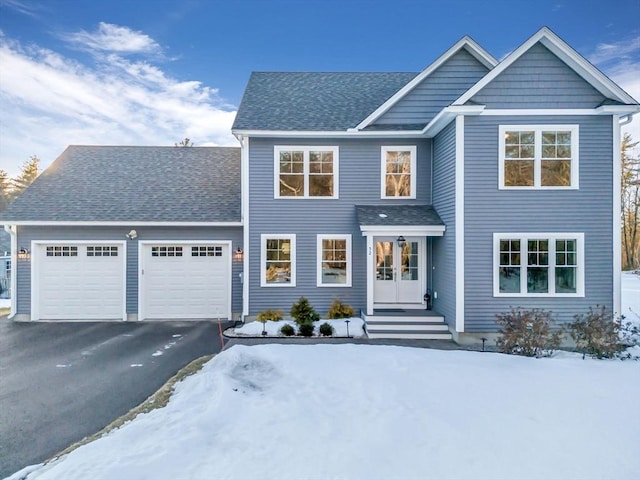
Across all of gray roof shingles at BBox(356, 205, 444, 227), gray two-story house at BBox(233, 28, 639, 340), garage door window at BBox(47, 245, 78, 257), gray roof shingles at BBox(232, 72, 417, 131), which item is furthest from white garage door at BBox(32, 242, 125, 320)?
gray roof shingles at BBox(356, 205, 444, 227)

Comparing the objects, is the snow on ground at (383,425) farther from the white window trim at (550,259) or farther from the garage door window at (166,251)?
the garage door window at (166,251)

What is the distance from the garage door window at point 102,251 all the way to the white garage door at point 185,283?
1.01 m

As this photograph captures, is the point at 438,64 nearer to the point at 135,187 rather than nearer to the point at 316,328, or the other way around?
the point at 316,328

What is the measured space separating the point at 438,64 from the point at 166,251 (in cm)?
1031

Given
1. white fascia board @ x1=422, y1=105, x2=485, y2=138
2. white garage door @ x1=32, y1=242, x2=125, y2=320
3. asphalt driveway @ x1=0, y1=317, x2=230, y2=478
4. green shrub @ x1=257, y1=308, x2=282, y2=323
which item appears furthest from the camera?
white garage door @ x1=32, y1=242, x2=125, y2=320

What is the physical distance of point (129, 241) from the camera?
11.5m

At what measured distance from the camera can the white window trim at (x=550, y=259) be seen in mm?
8883

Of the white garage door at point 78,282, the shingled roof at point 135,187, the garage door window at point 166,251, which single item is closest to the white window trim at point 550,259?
the shingled roof at point 135,187

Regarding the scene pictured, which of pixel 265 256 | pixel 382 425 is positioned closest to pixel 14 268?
pixel 265 256

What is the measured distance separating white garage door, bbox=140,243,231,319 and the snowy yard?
5.08 meters

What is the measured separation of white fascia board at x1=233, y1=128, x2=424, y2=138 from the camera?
10.4m

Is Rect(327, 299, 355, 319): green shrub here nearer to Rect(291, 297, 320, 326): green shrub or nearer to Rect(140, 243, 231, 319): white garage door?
Rect(291, 297, 320, 326): green shrub

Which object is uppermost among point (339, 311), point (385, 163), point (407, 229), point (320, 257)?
point (385, 163)

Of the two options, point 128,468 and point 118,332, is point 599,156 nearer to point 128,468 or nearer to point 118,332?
point 128,468
